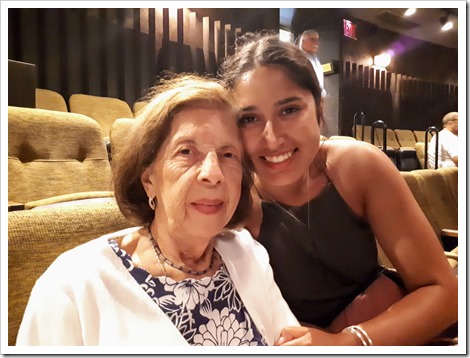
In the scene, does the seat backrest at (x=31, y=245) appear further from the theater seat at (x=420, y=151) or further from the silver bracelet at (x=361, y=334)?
the theater seat at (x=420, y=151)

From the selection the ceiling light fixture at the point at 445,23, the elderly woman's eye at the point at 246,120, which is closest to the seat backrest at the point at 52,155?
the elderly woman's eye at the point at 246,120

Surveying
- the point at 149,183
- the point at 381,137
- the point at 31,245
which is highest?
the point at 381,137

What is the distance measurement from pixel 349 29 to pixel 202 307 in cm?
68

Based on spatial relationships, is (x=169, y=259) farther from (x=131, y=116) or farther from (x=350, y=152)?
(x=350, y=152)

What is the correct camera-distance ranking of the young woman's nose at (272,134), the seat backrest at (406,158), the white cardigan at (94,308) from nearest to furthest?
the white cardigan at (94,308) < the young woman's nose at (272,134) < the seat backrest at (406,158)

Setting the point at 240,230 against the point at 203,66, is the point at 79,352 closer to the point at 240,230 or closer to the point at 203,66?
the point at 240,230

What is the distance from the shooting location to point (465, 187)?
76 centimetres

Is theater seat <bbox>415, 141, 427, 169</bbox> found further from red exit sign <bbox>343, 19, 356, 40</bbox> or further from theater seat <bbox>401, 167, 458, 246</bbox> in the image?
red exit sign <bbox>343, 19, 356, 40</bbox>

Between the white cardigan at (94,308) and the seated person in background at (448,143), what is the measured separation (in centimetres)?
54

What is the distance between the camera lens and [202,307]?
28.3 inches

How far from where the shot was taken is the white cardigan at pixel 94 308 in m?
0.61

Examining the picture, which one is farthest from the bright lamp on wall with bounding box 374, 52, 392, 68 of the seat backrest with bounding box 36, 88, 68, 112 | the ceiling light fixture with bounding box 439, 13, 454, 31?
the seat backrest with bounding box 36, 88, 68, 112

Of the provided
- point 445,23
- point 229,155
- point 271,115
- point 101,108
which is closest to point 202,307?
point 229,155

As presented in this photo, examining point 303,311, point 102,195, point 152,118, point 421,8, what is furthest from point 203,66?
point 303,311
